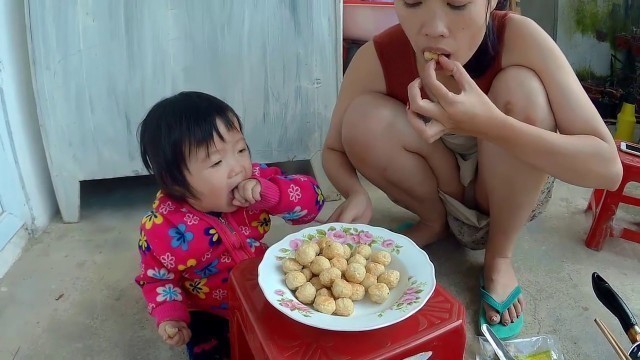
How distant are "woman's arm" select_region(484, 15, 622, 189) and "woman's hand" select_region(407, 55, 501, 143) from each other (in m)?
0.03

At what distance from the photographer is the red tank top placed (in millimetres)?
966

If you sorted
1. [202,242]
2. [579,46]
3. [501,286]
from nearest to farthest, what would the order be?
[202,242] → [501,286] → [579,46]

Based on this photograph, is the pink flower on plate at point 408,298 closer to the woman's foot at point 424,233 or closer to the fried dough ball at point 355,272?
the fried dough ball at point 355,272

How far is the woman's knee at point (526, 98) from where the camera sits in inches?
34.9

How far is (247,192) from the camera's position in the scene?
85 cm

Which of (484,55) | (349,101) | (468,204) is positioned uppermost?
(484,55)

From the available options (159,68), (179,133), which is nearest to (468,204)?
(179,133)

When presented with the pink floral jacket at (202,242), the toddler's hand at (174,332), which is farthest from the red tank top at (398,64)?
the toddler's hand at (174,332)

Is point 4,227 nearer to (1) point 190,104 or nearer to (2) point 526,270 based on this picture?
(1) point 190,104

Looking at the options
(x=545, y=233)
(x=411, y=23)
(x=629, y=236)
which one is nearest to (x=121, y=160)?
(x=411, y=23)

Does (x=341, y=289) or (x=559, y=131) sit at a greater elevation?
(x=559, y=131)

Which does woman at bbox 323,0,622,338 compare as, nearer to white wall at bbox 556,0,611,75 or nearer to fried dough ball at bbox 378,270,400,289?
fried dough ball at bbox 378,270,400,289

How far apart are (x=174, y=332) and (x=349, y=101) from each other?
1.78 ft

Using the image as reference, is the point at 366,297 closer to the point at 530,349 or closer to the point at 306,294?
the point at 306,294
